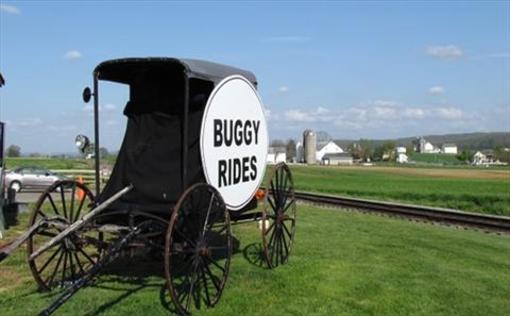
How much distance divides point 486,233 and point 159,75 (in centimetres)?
1323

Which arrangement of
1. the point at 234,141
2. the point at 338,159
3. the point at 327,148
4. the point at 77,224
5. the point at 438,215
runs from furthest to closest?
the point at 327,148 → the point at 338,159 → the point at 438,215 → the point at 234,141 → the point at 77,224

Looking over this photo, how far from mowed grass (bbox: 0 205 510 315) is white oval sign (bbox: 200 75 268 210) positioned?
1.34 meters

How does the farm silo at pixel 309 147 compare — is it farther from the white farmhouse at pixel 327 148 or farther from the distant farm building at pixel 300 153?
the white farmhouse at pixel 327 148

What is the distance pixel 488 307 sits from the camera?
26.2 feet

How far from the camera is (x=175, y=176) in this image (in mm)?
8336

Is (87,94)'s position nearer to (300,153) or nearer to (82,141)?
(82,141)

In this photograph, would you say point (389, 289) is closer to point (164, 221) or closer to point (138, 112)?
point (164, 221)

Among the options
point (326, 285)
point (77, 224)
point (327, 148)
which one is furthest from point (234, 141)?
point (327, 148)

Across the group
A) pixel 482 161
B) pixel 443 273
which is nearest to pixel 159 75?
pixel 443 273

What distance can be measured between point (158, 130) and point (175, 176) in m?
0.74

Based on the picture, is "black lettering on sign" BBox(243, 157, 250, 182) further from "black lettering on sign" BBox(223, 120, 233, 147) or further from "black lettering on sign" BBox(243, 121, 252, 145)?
"black lettering on sign" BBox(223, 120, 233, 147)

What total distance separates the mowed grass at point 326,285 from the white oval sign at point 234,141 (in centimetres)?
134

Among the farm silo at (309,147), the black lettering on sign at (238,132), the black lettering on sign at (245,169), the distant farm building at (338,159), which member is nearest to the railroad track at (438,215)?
the black lettering on sign at (245,169)

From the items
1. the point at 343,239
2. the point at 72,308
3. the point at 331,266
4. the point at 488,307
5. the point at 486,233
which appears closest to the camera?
the point at 72,308
